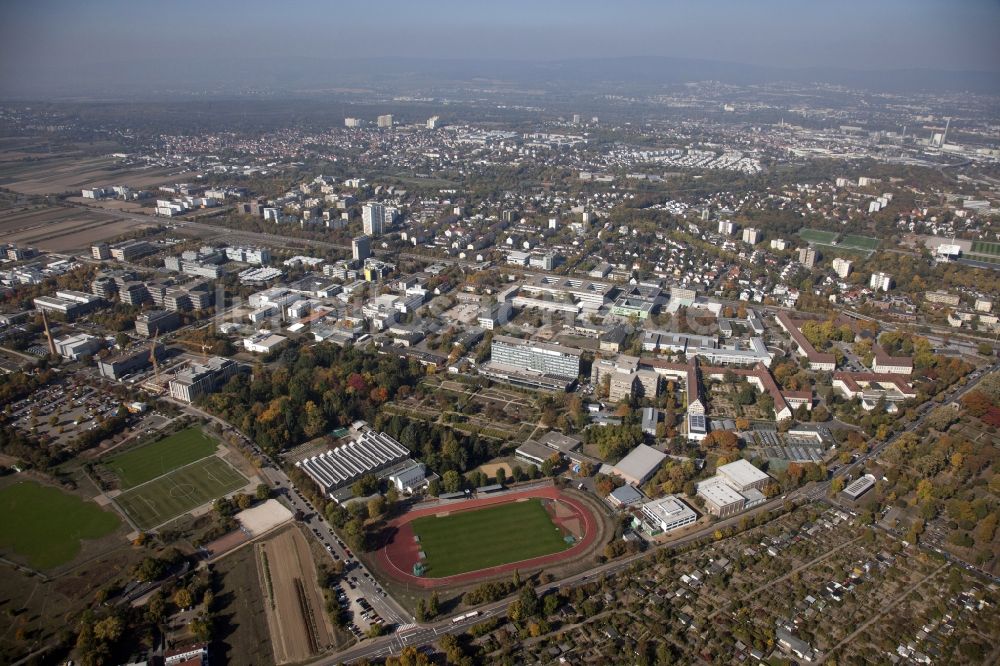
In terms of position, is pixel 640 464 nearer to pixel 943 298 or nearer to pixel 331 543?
pixel 331 543

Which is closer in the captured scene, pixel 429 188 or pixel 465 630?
pixel 465 630

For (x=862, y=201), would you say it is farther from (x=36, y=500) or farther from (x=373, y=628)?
(x=36, y=500)

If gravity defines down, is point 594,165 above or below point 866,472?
above

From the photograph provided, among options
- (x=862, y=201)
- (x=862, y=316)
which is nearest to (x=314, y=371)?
(x=862, y=316)

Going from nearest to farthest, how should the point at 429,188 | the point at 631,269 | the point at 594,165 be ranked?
1. the point at 631,269
2. the point at 429,188
3. the point at 594,165

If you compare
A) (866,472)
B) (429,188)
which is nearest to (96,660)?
(866,472)

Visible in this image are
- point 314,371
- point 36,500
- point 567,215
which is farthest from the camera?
point 567,215
